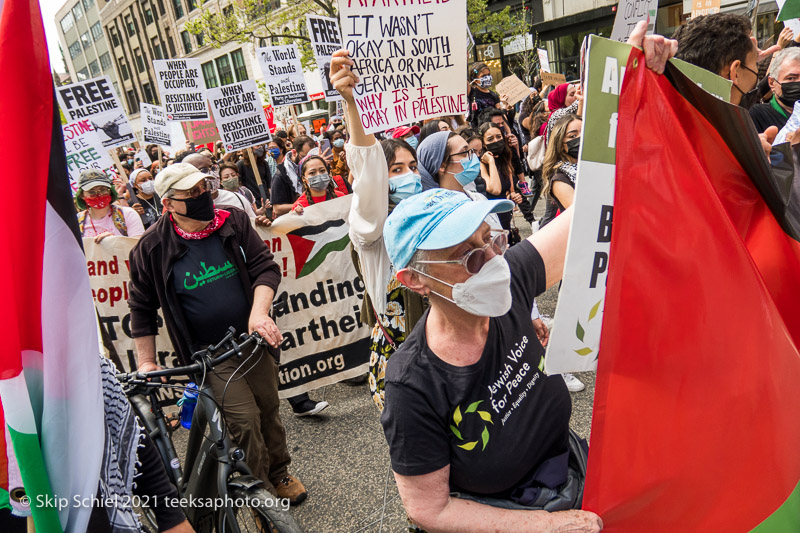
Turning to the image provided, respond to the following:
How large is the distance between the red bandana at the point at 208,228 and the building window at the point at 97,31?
2799 inches

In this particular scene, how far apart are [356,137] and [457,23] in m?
1.26

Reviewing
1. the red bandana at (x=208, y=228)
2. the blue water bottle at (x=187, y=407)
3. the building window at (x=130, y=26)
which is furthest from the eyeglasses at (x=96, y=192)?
the building window at (x=130, y=26)

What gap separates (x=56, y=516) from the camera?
115cm

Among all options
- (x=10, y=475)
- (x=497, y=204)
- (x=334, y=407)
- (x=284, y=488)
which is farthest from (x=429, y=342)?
(x=334, y=407)

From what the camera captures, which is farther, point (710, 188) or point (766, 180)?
point (766, 180)

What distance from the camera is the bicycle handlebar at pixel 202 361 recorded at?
2369 mm

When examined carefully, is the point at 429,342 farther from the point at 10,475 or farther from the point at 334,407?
the point at 334,407

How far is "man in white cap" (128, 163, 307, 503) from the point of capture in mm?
2977

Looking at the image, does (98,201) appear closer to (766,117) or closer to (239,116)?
(239,116)

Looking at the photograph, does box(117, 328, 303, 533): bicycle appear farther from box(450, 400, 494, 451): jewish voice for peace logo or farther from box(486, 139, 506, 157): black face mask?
box(486, 139, 506, 157): black face mask

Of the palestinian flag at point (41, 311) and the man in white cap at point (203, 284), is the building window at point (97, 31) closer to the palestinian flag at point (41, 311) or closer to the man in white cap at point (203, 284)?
the man in white cap at point (203, 284)

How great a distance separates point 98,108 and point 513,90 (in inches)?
257

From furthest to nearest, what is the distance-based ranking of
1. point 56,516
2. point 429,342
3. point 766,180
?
point 766,180
point 429,342
point 56,516

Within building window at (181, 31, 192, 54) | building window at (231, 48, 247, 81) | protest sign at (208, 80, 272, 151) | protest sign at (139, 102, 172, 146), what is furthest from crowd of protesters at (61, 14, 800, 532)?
building window at (181, 31, 192, 54)
